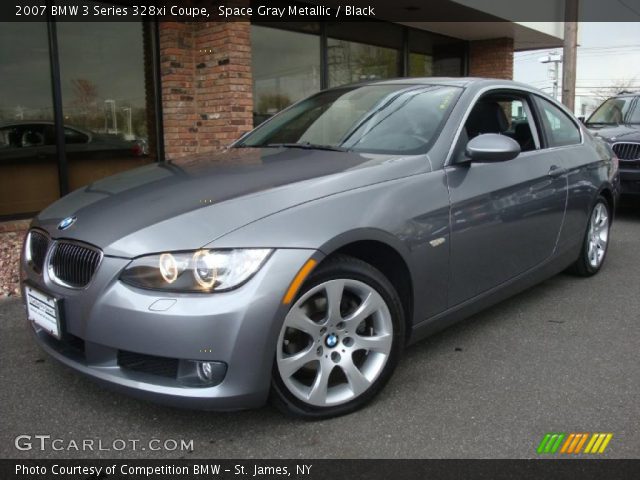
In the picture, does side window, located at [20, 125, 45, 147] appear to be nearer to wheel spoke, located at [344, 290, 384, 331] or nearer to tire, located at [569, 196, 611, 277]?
wheel spoke, located at [344, 290, 384, 331]

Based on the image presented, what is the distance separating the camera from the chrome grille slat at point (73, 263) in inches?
96.7

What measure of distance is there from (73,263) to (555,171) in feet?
10.1

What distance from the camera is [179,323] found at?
7.32ft

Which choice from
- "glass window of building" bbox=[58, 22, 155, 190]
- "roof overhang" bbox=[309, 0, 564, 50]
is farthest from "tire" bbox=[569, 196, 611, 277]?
"glass window of building" bbox=[58, 22, 155, 190]

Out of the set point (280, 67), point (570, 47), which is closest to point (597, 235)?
point (280, 67)

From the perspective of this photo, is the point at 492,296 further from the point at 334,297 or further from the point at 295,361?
the point at 295,361

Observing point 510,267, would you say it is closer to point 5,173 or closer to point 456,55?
point 5,173

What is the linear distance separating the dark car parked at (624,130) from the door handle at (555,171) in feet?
13.6

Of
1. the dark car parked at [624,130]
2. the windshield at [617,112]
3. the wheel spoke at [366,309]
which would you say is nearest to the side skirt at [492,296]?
the wheel spoke at [366,309]

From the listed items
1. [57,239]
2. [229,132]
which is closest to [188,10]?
[229,132]

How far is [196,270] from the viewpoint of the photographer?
2.29m

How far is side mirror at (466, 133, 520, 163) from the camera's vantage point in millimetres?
3159

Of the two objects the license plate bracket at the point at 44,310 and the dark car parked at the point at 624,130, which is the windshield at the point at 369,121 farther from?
the dark car parked at the point at 624,130
